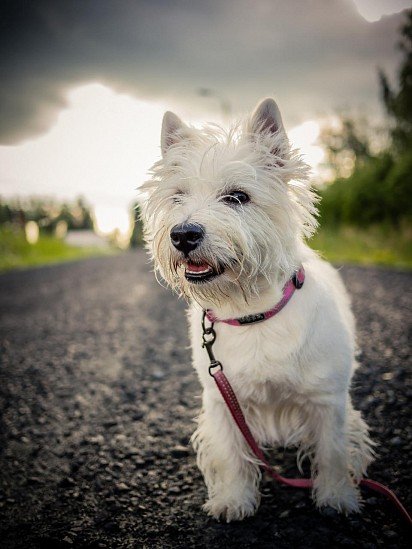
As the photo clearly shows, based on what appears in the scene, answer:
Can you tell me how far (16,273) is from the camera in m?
14.6

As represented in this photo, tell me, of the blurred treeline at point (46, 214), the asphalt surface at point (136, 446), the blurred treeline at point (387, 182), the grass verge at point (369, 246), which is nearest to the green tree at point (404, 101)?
the blurred treeline at point (387, 182)

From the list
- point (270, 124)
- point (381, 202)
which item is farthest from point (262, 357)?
point (381, 202)

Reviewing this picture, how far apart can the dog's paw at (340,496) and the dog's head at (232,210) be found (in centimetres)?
146

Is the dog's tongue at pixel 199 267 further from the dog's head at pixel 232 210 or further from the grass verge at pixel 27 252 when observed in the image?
the grass verge at pixel 27 252

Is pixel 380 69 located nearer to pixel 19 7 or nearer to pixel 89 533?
pixel 19 7

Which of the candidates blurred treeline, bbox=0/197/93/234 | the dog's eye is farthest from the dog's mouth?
blurred treeline, bbox=0/197/93/234

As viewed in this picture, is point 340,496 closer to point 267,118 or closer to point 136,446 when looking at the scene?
point 136,446

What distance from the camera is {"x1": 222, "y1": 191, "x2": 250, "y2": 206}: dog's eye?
2256mm

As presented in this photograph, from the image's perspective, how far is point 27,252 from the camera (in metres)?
18.7

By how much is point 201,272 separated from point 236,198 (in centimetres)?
53

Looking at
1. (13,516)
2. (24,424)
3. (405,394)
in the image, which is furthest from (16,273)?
(405,394)

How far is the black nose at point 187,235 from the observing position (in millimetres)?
2039

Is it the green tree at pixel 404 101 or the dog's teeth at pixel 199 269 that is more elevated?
the green tree at pixel 404 101

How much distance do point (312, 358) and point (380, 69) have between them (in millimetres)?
28332
